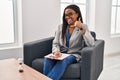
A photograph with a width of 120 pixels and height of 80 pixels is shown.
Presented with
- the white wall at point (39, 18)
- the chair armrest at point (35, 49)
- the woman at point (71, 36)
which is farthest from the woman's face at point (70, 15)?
the white wall at point (39, 18)

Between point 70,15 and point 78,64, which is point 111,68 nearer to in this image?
point 78,64

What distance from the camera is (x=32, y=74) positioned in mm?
1648

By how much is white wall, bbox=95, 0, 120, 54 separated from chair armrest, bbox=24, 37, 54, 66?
62.4 inches

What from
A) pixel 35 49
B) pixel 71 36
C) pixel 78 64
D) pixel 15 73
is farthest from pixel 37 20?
pixel 15 73

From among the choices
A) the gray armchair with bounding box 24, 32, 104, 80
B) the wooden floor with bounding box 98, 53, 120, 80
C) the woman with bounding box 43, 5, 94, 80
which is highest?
the woman with bounding box 43, 5, 94, 80

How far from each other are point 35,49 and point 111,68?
64.3 inches

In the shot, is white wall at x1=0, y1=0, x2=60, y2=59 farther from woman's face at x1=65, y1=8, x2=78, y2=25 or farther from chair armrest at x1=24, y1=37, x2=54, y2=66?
woman's face at x1=65, y1=8, x2=78, y2=25

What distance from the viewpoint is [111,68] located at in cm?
334

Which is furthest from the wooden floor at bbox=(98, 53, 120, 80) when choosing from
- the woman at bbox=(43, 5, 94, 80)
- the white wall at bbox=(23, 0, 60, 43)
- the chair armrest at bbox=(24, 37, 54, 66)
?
the white wall at bbox=(23, 0, 60, 43)

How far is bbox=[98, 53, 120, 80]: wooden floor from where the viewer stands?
288cm

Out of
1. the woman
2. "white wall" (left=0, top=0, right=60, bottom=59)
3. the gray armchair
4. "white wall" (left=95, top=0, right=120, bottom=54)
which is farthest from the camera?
"white wall" (left=95, top=0, right=120, bottom=54)

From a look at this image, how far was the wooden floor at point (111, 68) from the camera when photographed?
2881mm

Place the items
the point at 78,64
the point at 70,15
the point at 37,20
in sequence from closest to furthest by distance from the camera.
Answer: the point at 78,64
the point at 70,15
the point at 37,20

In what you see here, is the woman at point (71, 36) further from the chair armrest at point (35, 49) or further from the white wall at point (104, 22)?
the white wall at point (104, 22)
